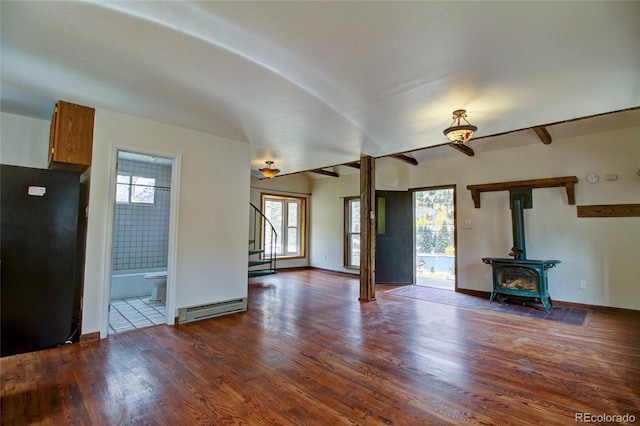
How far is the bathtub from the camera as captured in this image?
193 inches

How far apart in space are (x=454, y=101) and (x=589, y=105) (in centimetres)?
143

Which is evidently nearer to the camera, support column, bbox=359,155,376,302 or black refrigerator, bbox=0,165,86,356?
black refrigerator, bbox=0,165,86,356

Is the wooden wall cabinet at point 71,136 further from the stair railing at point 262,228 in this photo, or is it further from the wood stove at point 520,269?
the wood stove at point 520,269

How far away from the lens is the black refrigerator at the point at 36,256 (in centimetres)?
268

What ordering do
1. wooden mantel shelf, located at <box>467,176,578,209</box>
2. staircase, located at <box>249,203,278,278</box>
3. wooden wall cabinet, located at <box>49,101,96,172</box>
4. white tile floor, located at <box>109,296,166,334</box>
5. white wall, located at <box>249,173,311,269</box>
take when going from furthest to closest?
white wall, located at <box>249,173,311,269</box> → staircase, located at <box>249,203,278,278</box> → wooden mantel shelf, located at <box>467,176,578,209</box> → white tile floor, located at <box>109,296,166,334</box> → wooden wall cabinet, located at <box>49,101,96,172</box>

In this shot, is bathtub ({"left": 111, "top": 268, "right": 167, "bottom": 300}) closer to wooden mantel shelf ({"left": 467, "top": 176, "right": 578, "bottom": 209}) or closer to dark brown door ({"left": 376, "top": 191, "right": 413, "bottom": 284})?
dark brown door ({"left": 376, "top": 191, "right": 413, "bottom": 284})

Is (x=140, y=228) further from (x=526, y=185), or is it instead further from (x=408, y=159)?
(x=526, y=185)

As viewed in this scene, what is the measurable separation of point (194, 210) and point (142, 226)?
2.87 m

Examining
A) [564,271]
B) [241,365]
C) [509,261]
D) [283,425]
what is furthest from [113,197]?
[564,271]

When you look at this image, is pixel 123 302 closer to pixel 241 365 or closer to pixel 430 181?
pixel 241 365

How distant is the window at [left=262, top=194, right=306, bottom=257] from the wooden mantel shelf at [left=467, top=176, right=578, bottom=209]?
4.68 meters

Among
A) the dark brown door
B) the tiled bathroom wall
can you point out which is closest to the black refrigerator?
the tiled bathroom wall

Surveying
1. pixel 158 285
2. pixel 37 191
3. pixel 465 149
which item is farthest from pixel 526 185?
pixel 37 191

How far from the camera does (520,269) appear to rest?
4520mm
